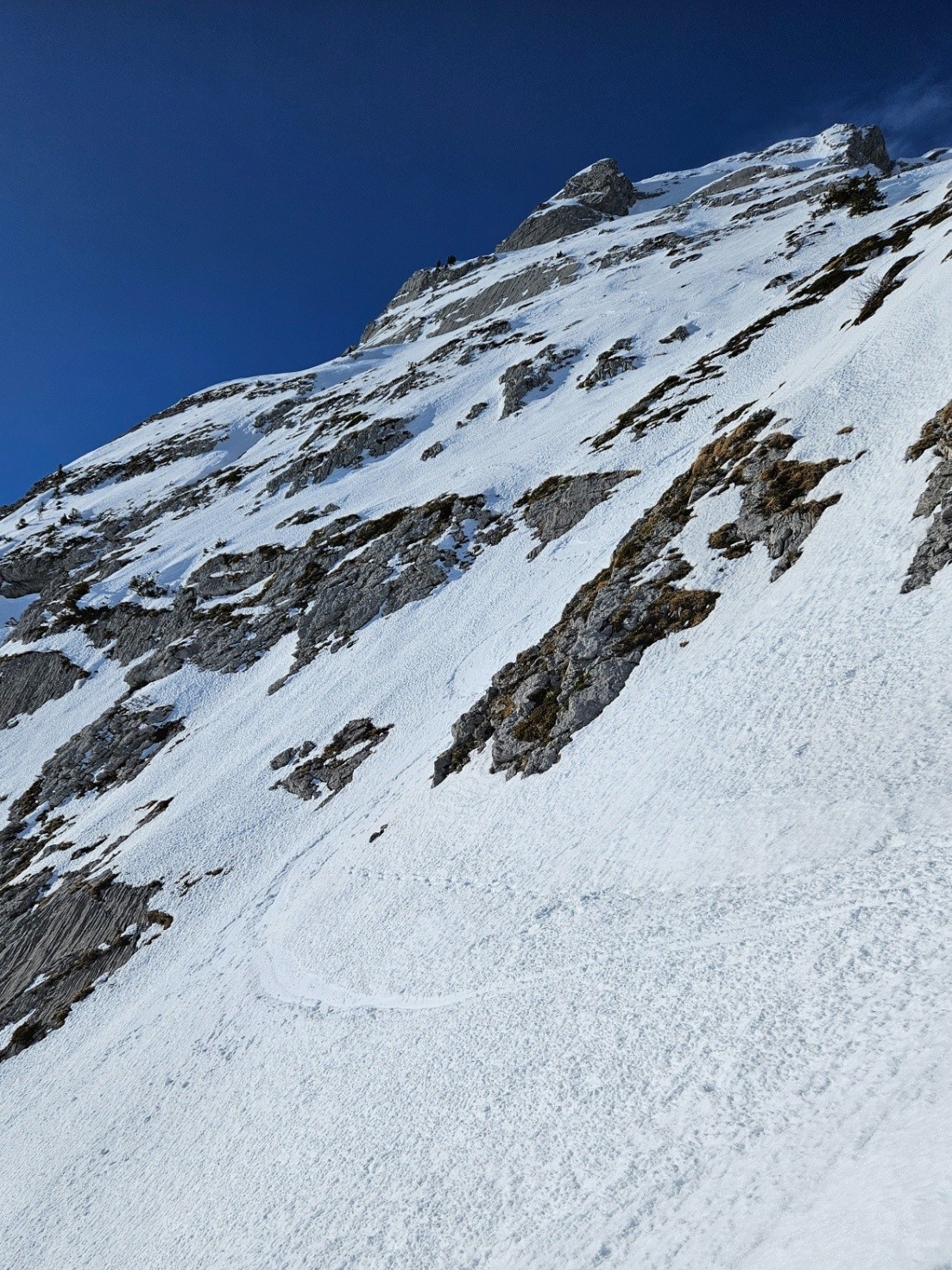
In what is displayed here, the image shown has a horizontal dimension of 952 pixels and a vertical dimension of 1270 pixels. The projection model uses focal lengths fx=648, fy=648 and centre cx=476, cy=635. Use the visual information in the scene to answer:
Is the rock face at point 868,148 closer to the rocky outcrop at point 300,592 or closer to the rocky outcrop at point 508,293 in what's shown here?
the rocky outcrop at point 508,293

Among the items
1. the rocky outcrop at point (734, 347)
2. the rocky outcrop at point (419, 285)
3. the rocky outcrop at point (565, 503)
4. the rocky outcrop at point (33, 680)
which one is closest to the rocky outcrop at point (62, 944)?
the rocky outcrop at point (565, 503)

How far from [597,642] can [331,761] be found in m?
14.4

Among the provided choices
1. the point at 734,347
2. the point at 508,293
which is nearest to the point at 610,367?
the point at 734,347

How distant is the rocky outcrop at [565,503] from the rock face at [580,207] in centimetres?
13247

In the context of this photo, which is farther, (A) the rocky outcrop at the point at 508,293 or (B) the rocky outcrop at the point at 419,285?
(B) the rocky outcrop at the point at 419,285

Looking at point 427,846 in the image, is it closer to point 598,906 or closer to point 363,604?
point 598,906

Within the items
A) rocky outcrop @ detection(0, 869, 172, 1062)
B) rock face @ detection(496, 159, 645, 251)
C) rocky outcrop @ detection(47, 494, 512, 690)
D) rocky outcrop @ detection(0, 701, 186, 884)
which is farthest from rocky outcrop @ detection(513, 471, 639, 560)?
rock face @ detection(496, 159, 645, 251)

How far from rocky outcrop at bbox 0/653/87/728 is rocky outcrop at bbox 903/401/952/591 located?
5788 cm

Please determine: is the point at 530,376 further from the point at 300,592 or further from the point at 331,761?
the point at 331,761

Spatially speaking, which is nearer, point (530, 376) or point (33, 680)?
point (33, 680)

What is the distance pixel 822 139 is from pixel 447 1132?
18582cm

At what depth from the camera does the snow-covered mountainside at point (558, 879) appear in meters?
7.41

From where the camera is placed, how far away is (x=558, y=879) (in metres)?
13.4

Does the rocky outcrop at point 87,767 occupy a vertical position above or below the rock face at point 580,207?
below
